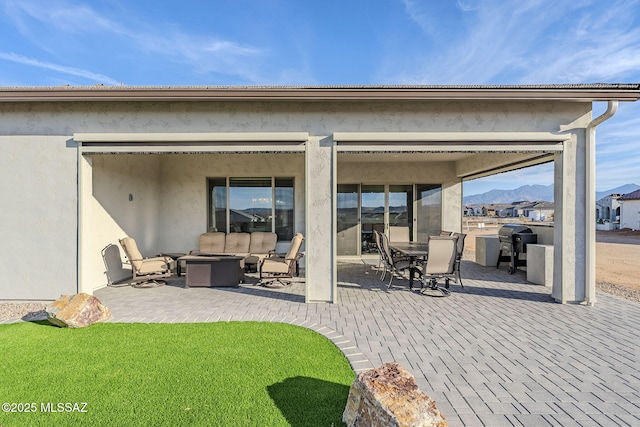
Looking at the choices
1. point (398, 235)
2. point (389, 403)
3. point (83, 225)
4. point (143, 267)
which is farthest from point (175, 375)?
point (398, 235)

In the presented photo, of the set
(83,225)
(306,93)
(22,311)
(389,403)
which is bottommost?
(22,311)

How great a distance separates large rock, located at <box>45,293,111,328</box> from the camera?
4.94m

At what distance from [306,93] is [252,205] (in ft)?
18.7

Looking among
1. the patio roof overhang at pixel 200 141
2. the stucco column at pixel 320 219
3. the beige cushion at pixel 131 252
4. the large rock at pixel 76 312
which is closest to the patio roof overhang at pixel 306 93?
the patio roof overhang at pixel 200 141

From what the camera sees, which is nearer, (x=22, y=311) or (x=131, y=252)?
(x=22, y=311)

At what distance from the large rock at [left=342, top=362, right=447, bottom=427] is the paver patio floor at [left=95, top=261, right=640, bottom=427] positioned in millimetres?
556

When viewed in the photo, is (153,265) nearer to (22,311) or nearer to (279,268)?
(22,311)

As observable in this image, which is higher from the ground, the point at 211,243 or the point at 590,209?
the point at 590,209

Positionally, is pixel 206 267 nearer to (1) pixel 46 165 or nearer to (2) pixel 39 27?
(1) pixel 46 165

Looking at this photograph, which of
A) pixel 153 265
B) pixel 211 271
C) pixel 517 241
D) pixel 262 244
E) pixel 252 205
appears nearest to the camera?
pixel 211 271

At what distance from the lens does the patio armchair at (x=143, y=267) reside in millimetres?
7699

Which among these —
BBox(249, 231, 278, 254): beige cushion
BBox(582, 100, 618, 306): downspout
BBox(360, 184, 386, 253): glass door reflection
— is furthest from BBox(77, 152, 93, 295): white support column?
BBox(582, 100, 618, 306): downspout

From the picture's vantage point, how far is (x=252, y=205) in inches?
425

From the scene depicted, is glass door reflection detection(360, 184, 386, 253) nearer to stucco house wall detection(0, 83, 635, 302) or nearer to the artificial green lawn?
stucco house wall detection(0, 83, 635, 302)
